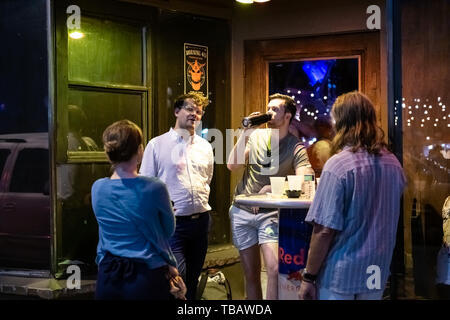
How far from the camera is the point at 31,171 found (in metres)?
4.95

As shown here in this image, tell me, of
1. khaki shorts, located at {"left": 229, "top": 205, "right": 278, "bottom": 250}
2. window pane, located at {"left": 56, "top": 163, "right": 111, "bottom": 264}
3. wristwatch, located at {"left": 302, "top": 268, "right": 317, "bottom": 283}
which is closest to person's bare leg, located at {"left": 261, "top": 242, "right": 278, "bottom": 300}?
khaki shorts, located at {"left": 229, "top": 205, "right": 278, "bottom": 250}

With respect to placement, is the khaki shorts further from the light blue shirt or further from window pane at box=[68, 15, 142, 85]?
window pane at box=[68, 15, 142, 85]

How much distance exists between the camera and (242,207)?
430 centimetres

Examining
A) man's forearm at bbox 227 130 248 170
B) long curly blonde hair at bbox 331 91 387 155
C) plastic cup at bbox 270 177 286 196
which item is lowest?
plastic cup at bbox 270 177 286 196

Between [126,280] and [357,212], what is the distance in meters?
1.18

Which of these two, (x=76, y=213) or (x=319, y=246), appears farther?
(x=76, y=213)

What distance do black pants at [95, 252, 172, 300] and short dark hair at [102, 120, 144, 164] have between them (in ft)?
1.63

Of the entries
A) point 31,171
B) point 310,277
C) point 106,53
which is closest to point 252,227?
point 310,277

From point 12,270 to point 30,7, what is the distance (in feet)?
7.41

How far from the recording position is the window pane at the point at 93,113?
16.4 feet

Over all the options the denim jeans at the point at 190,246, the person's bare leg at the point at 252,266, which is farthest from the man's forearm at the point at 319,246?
the denim jeans at the point at 190,246

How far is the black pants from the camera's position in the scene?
2824mm

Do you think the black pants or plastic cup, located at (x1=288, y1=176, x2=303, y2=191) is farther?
plastic cup, located at (x1=288, y1=176, x2=303, y2=191)

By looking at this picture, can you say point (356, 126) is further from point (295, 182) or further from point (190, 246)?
point (190, 246)
